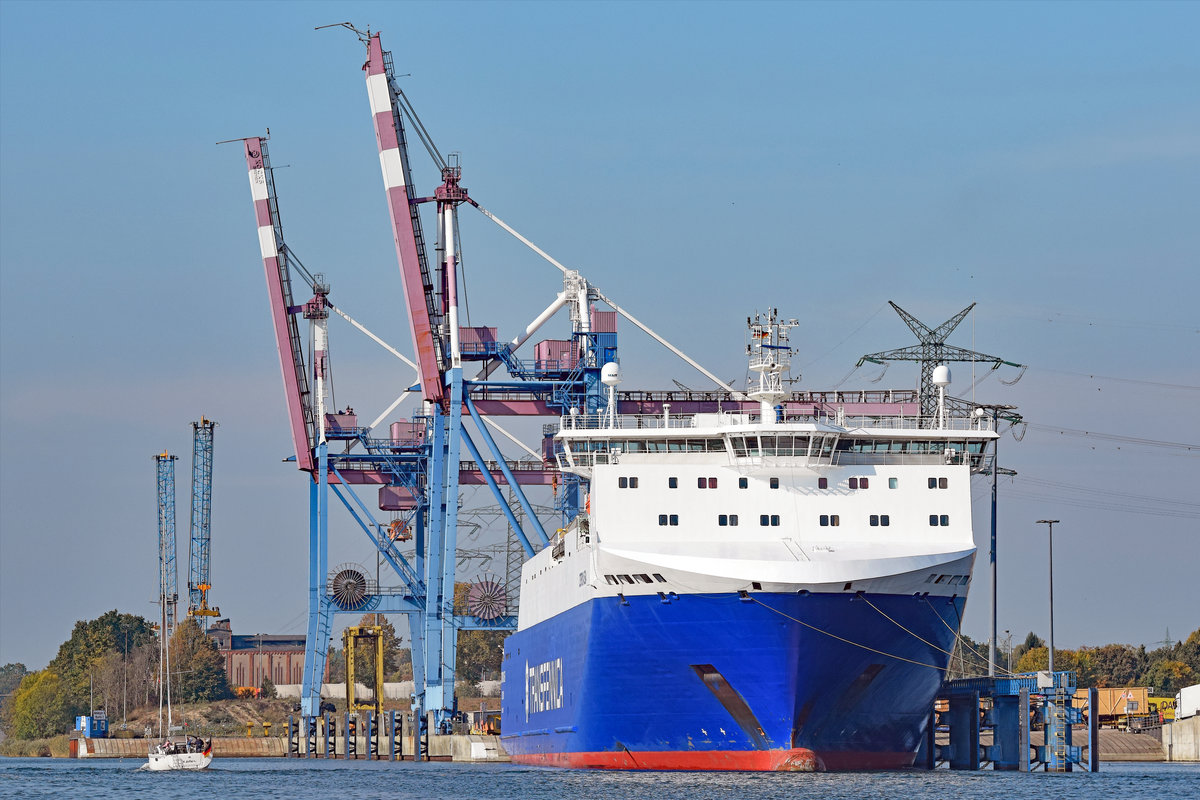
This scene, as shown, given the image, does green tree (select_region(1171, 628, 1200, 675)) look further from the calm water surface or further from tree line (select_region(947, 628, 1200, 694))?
the calm water surface

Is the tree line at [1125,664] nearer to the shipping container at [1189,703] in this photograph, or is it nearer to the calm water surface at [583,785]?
the shipping container at [1189,703]

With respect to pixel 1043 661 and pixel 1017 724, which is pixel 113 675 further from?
pixel 1017 724

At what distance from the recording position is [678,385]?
71.9m

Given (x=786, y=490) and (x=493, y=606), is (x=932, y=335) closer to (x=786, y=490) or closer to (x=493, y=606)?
(x=493, y=606)

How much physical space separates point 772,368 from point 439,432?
27.6 metres

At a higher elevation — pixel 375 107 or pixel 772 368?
pixel 375 107

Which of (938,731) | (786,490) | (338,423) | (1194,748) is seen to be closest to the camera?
(786,490)

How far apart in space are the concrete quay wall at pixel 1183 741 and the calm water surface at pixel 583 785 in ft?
51.5

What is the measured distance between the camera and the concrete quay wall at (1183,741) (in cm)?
7638

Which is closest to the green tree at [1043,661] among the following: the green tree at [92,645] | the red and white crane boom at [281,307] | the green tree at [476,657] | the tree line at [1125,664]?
the tree line at [1125,664]

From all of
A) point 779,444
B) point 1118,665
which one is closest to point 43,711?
point 1118,665

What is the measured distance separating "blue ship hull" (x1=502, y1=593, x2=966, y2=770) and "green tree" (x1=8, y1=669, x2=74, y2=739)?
103375mm

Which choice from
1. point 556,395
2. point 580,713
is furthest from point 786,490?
point 556,395

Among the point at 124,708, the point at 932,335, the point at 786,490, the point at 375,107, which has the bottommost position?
the point at 124,708
